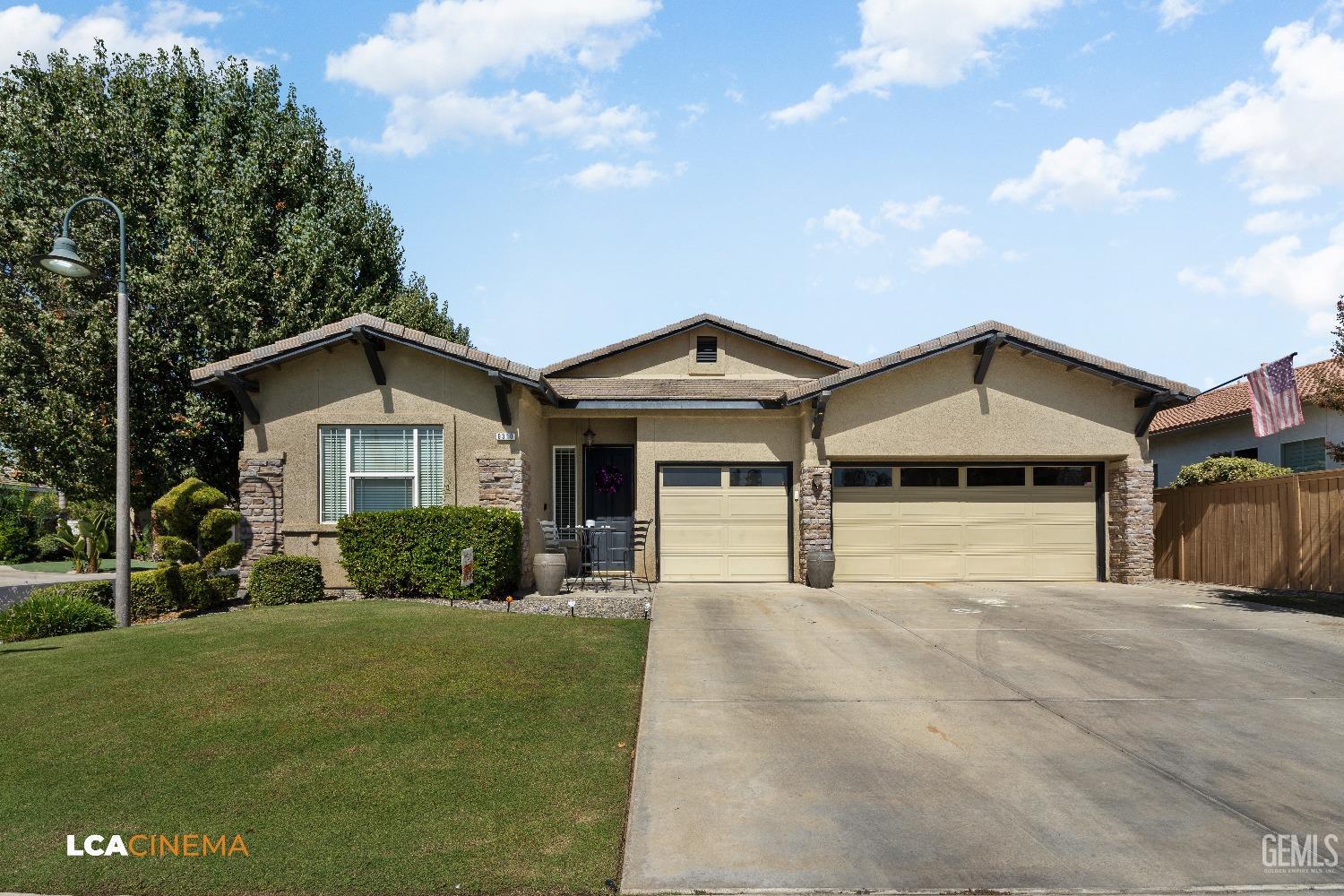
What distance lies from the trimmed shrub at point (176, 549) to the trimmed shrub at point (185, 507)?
184mm

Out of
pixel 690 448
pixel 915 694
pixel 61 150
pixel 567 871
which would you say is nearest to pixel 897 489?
pixel 690 448

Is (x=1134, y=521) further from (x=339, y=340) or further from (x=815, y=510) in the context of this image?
(x=339, y=340)

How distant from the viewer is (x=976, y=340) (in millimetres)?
15562

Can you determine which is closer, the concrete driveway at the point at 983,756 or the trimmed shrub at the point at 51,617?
the concrete driveway at the point at 983,756

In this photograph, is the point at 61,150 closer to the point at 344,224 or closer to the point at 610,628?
the point at 344,224

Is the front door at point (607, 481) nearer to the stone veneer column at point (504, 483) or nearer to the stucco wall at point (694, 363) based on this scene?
the stucco wall at point (694, 363)

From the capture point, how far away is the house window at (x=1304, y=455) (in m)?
18.9

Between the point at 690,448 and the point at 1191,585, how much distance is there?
1043 cm

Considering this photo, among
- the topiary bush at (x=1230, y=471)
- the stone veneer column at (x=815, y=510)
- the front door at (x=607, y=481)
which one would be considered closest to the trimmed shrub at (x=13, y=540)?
the front door at (x=607, y=481)

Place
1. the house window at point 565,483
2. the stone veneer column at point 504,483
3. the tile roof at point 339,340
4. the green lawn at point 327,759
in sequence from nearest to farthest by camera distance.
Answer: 1. the green lawn at point 327,759
2. the tile roof at point 339,340
3. the stone veneer column at point 504,483
4. the house window at point 565,483

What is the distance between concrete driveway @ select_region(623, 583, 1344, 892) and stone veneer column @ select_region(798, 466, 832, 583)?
4.98 m

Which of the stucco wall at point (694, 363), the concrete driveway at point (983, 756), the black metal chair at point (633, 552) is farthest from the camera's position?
the stucco wall at point (694, 363)

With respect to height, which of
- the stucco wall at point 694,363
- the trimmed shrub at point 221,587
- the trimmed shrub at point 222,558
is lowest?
the trimmed shrub at point 221,587

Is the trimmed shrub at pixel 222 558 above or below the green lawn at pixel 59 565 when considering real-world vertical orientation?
above
